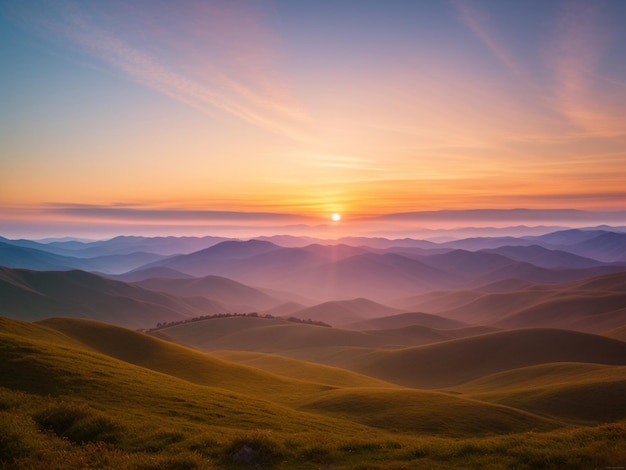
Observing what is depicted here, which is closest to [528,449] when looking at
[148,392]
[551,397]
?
[148,392]

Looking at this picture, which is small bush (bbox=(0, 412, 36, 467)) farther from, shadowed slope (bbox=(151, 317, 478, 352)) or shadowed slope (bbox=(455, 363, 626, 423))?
shadowed slope (bbox=(151, 317, 478, 352))

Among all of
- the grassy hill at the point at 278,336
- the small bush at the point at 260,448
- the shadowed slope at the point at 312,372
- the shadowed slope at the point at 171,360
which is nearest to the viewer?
the small bush at the point at 260,448

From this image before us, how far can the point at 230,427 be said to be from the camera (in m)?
24.7

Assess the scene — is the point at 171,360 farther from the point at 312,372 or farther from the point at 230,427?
the point at 230,427

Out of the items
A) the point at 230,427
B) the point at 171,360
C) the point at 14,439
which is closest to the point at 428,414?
the point at 230,427

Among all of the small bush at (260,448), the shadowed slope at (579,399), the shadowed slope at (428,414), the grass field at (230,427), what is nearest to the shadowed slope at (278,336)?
the shadowed slope at (579,399)

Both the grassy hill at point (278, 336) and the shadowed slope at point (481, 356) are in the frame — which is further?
the grassy hill at point (278, 336)

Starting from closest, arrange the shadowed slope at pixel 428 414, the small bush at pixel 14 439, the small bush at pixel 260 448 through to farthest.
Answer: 1. the small bush at pixel 14 439
2. the small bush at pixel 260 448
3. the shadowed slope at pixel 428 414

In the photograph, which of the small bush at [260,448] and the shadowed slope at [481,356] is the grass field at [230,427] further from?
the shadowed slope at [481,356]

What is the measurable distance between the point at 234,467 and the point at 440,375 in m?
96.9

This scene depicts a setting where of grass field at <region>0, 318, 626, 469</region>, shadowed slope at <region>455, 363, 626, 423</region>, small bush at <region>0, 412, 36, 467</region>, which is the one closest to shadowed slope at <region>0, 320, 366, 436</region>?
grass field at <region>0, 318, 626, 469</region>

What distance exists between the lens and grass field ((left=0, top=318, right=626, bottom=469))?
16.8 metres

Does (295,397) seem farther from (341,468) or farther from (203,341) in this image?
(203,341)

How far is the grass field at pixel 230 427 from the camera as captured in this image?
16828 millimetres
